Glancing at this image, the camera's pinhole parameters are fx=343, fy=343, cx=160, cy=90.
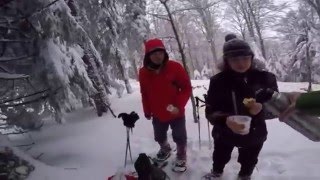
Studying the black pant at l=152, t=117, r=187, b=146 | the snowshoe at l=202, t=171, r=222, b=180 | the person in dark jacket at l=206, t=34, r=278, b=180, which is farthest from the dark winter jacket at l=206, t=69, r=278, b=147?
the black pant at l=152, t=117, r=187, b=146

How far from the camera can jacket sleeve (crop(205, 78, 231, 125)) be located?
12.1 ft

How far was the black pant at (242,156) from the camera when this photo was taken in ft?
13.1

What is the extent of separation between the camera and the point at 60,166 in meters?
5.71

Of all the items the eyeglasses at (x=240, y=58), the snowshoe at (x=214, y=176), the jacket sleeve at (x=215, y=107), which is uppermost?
the eyeglasses at (x=240, y=58)

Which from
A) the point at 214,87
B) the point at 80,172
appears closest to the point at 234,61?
the point at 214,87

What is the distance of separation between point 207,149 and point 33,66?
142 inches

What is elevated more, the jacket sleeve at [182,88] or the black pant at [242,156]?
the jacket sleeve at [182,88]

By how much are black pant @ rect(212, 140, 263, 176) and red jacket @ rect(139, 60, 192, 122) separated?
0.85m

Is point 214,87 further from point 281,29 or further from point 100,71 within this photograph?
point 281,29

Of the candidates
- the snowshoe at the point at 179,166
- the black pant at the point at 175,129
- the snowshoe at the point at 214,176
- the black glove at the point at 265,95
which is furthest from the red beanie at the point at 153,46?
the black glove at the point at 265,95

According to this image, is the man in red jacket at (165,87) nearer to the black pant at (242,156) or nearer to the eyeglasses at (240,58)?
the black pant at (242,156)

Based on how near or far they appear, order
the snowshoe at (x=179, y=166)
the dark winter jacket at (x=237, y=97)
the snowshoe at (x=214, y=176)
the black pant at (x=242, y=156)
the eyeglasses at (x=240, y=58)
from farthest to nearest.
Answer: the snowshoe at (x=179, y=166) < the snowshoe at (x=214, y=176) < the black pant at (x=242, y=156) < the dark winter jacket at (x=237, y=97) < the eyeglasses at (x=240, y=58)

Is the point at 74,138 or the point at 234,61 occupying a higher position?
the point at 234,61

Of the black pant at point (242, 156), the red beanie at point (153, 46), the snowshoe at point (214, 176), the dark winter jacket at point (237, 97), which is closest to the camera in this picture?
the dark winter jacket at point (237, 97)
